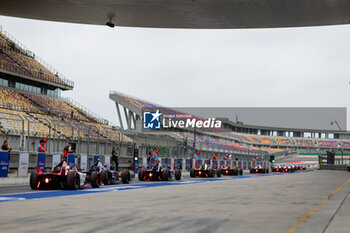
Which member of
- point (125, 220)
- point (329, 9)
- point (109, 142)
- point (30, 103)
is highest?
point (329, 9)

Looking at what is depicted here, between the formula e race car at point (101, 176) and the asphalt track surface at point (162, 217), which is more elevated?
the formula e race car at point (101, 176)

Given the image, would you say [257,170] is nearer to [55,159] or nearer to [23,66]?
[23,66]

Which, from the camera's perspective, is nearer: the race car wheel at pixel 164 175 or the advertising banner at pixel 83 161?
the race car wheel at pixel 164 175

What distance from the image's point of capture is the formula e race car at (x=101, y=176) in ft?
49.3

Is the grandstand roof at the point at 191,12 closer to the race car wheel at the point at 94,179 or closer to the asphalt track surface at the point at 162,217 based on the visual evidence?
the race car wheel at the point at 94,179

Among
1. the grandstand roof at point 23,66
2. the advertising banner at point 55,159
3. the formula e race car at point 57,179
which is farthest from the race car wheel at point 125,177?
the grandstand roof at point 23,66

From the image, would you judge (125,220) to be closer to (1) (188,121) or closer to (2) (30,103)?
(2) (30,103)

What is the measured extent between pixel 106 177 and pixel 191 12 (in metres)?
11.4

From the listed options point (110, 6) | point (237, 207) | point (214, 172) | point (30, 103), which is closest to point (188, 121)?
point (30, 103)

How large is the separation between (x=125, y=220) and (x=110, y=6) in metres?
18.4

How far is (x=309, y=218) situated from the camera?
729cm

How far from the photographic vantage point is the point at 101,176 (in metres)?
16.4

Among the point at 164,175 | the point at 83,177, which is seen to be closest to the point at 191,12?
the point at 164,175

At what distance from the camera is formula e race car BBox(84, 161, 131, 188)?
1503cm
